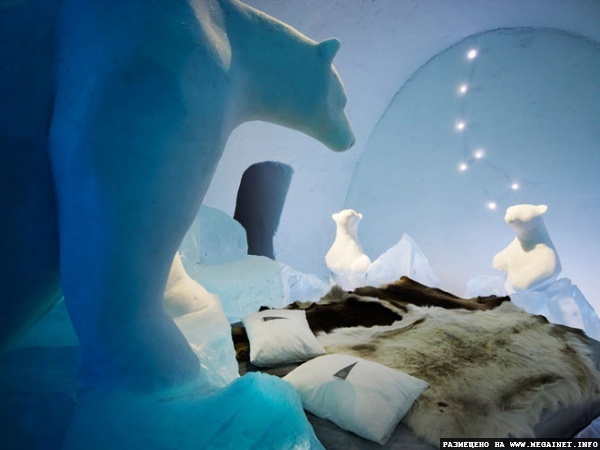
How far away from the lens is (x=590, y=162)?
323 cm

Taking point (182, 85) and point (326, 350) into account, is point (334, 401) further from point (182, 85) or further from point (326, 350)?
point (182, 85)

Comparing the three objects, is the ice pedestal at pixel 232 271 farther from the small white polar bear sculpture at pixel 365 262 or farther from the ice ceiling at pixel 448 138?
the small white polar bear sculpture at pixel 365 262

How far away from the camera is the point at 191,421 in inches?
17.4

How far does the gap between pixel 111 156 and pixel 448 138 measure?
451cm

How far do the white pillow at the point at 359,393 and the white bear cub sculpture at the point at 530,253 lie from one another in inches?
97.0

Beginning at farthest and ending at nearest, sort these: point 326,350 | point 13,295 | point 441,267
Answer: point 441,267 < point 326,350 < point 13,295

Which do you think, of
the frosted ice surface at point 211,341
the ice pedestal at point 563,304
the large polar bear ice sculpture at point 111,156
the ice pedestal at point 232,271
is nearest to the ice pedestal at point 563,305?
the ice pedestal at point 563,304

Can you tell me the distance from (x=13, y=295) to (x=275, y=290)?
6.27 feet

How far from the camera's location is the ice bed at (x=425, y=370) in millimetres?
887

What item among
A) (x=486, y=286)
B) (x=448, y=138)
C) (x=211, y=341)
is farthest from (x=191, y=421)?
(x=448, y=138)

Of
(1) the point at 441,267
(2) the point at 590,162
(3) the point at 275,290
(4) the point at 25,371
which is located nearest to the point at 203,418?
(4) the point at 25,371

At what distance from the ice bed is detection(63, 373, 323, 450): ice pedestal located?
42cm

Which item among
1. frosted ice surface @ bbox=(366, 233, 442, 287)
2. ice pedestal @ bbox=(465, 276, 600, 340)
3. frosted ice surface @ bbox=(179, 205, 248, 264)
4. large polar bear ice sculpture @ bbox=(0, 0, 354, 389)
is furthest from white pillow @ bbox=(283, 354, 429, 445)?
frosted ice surface @ bbox=(366, 233, 442, 287)

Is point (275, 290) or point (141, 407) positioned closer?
point (141, 407)
